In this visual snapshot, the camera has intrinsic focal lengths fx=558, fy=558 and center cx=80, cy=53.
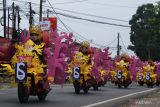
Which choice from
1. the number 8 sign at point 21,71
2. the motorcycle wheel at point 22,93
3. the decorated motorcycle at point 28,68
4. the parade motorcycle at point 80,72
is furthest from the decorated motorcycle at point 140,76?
the number 8 sign at point 21,71

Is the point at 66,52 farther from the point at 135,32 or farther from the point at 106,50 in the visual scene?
the point at 135,32

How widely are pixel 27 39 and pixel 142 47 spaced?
8282cm

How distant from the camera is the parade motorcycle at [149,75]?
43047 millimetres

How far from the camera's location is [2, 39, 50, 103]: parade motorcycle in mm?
17844

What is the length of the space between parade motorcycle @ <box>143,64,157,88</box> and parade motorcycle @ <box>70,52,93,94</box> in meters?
17.2

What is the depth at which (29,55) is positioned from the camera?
1831 cm

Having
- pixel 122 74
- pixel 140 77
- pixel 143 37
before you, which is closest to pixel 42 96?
pixel 122 74

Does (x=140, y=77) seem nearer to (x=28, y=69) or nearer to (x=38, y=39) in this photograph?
(x=38, y=39)

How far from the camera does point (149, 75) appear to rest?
43.6 m

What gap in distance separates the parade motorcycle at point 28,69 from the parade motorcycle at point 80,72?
595 centimetres

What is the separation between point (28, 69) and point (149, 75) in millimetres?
26319

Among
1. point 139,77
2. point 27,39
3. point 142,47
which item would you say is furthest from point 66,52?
point 142,47

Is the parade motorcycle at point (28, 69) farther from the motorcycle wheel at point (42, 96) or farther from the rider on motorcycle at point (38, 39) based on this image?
the motorcycle wheel at point (42, 96)

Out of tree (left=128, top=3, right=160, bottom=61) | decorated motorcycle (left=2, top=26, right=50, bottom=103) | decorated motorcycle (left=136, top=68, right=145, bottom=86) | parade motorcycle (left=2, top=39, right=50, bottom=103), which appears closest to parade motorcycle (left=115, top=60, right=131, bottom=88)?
decorated motorcycle (left=136, top=68, right=145, bottom=86)
